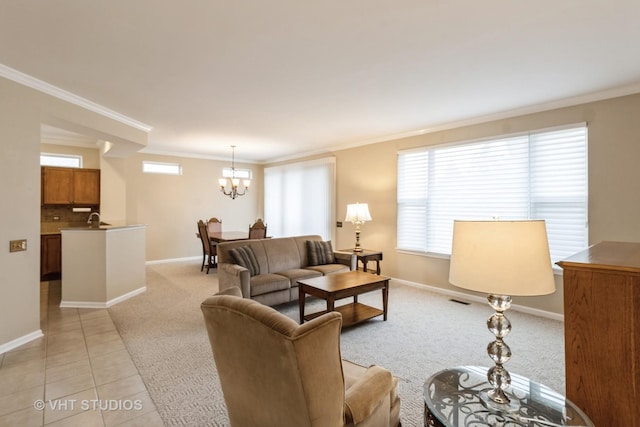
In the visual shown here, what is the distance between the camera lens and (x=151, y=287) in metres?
5.25

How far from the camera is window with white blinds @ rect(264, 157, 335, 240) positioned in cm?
686

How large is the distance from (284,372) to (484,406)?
0.96 metres

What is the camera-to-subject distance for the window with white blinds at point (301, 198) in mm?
6859

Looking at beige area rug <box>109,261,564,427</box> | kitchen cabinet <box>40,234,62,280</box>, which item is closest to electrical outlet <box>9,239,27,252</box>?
beige area rug <box>109,261,564,427</box>

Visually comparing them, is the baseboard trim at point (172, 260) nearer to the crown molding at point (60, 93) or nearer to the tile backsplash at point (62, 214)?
the tile backsplash at point (62, 214)

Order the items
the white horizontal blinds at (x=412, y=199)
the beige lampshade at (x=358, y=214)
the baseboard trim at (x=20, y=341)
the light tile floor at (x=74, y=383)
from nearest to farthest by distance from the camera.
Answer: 1. the light tile floor at (x=74, y=383)
2. the baseboard trim at (x=20, y=341)
3. the white horizontal blinds at (x=412, y=199)
4. the beige lampshade at (x=358, y=214)

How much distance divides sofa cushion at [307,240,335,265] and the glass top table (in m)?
3.35

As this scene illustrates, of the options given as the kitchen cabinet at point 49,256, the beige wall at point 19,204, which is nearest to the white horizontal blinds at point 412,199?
the beige wall at point 19,204

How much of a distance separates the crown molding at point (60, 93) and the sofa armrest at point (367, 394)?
4109 mm

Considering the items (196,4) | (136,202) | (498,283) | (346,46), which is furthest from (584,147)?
(136,202)

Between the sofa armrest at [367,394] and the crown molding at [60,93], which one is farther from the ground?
the crown molding at [60,93]

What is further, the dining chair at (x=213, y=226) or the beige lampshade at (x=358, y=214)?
the dining chair at (x=213, y=226)

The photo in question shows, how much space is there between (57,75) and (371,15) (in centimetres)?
316

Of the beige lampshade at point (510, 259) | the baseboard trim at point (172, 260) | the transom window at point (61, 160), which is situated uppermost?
the transom window at point (61, 160)
